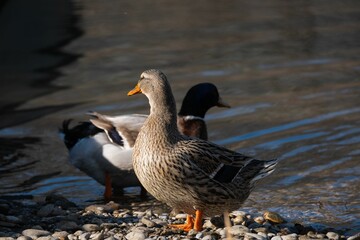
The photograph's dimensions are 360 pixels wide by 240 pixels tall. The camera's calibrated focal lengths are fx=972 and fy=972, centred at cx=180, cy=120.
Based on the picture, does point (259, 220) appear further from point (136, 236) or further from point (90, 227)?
point (90, 227)

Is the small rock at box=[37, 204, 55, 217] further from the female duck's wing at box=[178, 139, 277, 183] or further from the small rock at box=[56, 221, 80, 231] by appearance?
the female duck's wing at box=[178, 139, 277, 183]

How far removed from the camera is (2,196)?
7934 mm

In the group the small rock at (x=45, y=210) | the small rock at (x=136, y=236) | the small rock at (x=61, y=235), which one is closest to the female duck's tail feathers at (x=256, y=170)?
the small rock at (x=136, y=236)

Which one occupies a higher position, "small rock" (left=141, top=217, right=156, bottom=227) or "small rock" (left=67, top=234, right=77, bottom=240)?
"small rock" (left=67, top=234, right=77, bottom=240)

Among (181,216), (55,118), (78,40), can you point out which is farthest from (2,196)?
(78,40)

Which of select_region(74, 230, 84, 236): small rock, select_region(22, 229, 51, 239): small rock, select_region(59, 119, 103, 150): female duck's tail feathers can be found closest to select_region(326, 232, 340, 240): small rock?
select_region(74, 230, 84, 236): small rock

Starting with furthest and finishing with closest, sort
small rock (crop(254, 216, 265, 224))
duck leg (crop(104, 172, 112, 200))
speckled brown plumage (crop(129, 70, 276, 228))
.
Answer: duck leg (crop(104, 172, 112, 200))
small rock (crop(254, 216, 265, 224))
speckled brown plumage (crop(129, 70, 276, 228))

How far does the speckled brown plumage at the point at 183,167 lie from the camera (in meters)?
6.12

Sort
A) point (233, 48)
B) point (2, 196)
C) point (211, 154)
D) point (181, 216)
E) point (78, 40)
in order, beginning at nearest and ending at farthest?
point (211, 154)
point (181, 216)
point (2, 196)
point (233, 48)
point (78, 40)

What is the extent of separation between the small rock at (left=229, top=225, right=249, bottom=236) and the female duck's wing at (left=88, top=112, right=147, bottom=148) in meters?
1.76

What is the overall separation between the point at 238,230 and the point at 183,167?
0.65m

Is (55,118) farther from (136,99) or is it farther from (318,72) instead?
(318,72)

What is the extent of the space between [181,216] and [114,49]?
8.68 m

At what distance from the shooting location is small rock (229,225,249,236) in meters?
6.38
